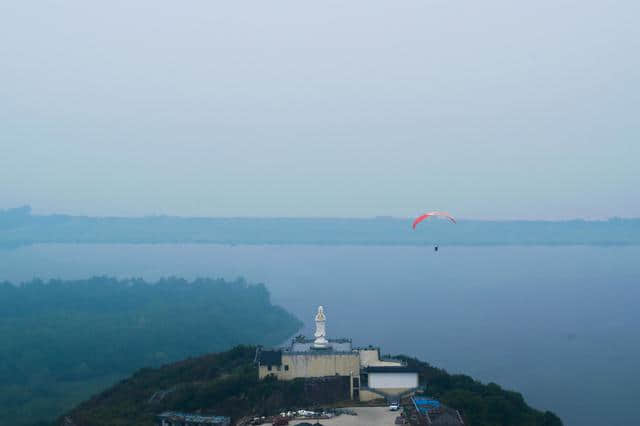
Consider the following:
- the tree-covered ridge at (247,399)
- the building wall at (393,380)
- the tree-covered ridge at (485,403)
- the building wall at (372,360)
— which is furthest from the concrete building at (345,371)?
the tree-covered ridge at (485,403)

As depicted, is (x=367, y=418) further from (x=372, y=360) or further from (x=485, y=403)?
(x=372, y=360)

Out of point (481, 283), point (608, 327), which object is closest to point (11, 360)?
point (608, 327)

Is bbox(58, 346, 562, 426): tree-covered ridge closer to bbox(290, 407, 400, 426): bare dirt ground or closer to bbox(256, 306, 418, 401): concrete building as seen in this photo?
bbox(256, 306, 418, 401): concrete building

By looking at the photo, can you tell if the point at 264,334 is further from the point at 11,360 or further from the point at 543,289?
the point at 543,289

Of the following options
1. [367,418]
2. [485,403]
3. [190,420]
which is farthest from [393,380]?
[190,420]

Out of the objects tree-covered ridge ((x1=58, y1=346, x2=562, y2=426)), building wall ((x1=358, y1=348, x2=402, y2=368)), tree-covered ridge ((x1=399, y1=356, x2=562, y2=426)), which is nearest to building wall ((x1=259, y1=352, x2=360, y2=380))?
tree-covered ridge ((x1=58, y1=346, x2=562, y2=426))

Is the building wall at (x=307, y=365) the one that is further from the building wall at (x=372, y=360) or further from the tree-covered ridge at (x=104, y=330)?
the tree-covered ridge at (x=104, y=330)
